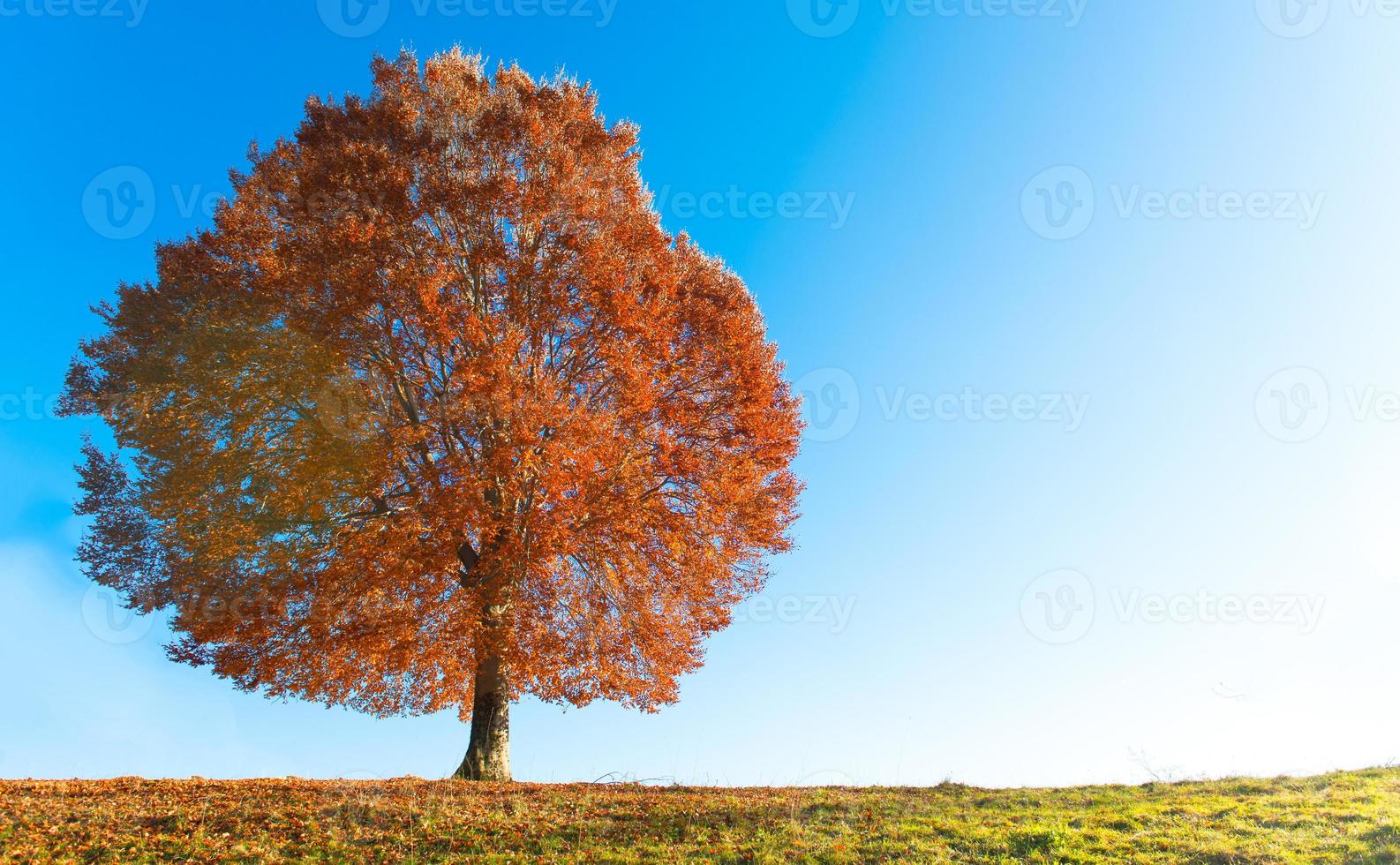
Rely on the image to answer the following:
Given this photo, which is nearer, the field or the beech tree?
the field

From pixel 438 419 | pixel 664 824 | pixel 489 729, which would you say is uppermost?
pixel 438 419

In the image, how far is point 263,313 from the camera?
15.6 m

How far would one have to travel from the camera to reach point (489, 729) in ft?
52.7

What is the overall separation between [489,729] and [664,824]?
6712mm

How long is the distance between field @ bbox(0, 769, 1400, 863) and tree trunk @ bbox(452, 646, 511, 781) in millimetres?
2483

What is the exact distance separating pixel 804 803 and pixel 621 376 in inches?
336

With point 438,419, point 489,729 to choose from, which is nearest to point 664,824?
point 489,729

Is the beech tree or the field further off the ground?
the beech tree

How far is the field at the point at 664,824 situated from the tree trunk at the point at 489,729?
2483 mm

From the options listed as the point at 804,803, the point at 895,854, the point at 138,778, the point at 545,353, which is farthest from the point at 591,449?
the point at 138,778

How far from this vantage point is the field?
9.49 metres

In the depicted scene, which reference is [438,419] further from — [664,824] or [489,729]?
[664,824]

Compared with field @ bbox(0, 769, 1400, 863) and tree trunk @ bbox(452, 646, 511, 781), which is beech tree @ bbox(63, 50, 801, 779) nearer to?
tree trunk @ bbox(452, 646, 511, 781)

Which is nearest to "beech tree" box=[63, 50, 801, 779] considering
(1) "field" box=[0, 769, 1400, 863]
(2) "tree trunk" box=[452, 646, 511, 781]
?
(2) "tree trunk" box=[452, 646, 511, 781]
